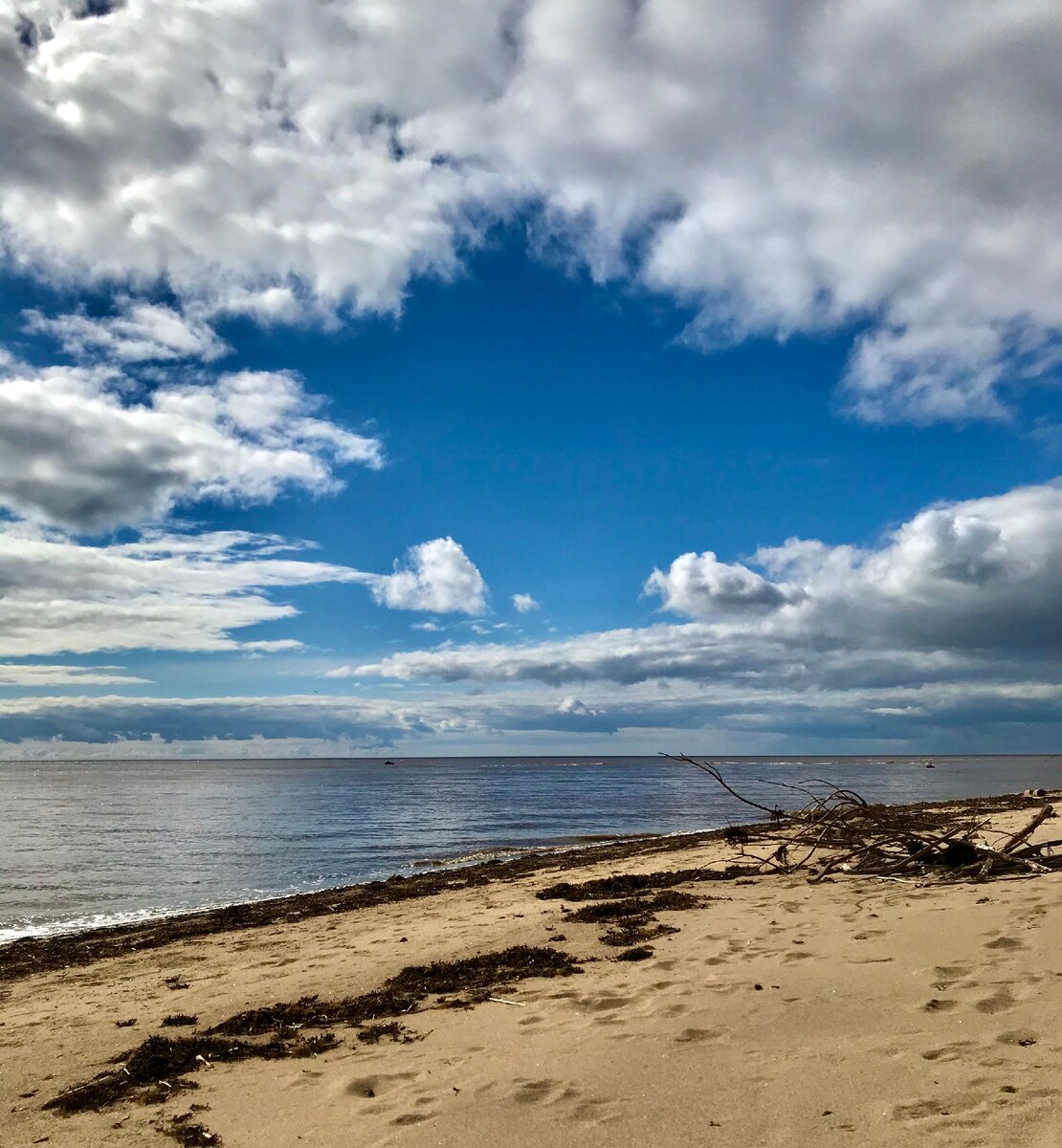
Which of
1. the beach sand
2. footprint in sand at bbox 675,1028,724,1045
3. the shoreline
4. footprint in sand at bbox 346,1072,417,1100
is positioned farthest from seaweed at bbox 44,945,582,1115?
the shoreline

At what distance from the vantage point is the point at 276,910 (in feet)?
58.7

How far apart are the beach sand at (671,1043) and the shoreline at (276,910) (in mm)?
3748

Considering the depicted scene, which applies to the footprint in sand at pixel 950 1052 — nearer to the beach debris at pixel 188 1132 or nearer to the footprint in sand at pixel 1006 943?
the footprint in sand at pixel 1006 943

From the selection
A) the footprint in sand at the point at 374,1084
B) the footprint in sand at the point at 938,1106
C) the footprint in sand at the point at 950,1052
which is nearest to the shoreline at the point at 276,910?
the footprint in sand at the point at 950,1052

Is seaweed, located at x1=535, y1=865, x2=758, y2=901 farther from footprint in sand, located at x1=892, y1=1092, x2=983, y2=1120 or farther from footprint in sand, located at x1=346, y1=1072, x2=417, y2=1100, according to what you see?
footprint in sand, located at x1=892, y1=1092, x2=983, y2=1120

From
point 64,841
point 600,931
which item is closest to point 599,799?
point 64,841

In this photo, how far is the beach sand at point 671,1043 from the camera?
4965 mm

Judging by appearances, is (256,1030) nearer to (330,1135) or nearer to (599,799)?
(330,1135)

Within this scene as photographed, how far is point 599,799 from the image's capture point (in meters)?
62.5

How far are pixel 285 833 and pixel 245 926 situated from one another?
23.2 metres

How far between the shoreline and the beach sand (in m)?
3.75

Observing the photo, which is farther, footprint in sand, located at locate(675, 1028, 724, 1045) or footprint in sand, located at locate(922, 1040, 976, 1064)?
footprint in sand, located at locate(675, 1028, 724, 1045)

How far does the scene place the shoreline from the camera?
14641 millimetres

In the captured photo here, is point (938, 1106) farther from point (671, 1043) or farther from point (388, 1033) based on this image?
point (388, 1033)
